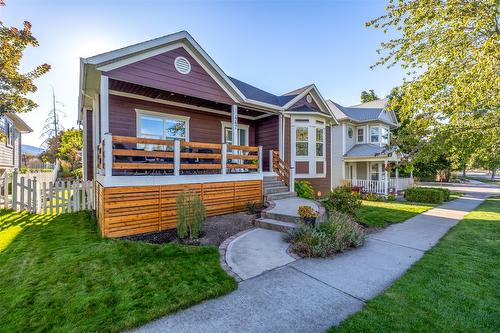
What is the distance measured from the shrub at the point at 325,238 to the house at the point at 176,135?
3.25 metres

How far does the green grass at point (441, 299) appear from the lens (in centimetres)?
279

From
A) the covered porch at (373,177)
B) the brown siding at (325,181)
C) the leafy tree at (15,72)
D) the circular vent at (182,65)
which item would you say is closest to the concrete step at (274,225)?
the circular vent at (182,65)

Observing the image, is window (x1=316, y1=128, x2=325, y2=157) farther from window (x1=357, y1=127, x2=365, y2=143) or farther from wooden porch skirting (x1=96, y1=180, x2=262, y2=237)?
window (x1=357, y1=127, x2=365, y2=143)

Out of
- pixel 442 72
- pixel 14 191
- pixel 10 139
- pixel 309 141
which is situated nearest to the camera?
pixel 442 72

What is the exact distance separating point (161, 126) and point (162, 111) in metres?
0.62

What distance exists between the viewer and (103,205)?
567 centimetres

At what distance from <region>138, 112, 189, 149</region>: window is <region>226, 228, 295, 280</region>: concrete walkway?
588 cm

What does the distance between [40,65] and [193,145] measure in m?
7.07

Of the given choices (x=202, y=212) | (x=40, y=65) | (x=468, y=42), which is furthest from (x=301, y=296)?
(x=40, y=65)

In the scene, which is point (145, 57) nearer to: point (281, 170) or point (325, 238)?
point (281, 170)

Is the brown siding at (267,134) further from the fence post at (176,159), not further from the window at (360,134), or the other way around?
the window at (360,134)

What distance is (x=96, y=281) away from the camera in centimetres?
373

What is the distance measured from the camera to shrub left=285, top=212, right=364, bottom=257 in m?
5.07

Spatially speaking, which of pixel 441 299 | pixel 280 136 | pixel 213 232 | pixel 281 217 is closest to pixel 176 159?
pixel 213 232
